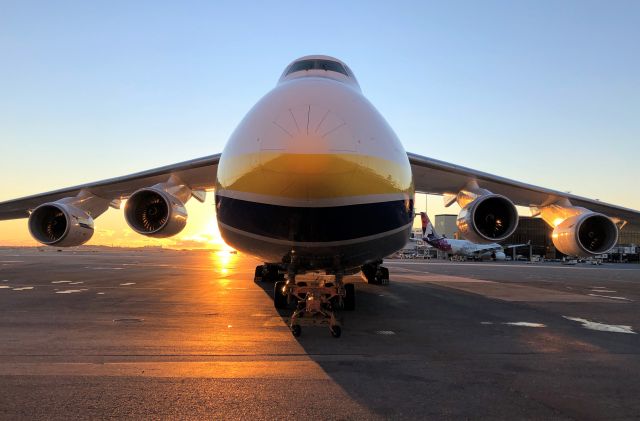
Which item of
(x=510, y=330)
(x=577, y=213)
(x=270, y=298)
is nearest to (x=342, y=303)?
(x=270, y=298)

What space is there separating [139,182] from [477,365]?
972 cm

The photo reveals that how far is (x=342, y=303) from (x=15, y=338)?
5214 mm

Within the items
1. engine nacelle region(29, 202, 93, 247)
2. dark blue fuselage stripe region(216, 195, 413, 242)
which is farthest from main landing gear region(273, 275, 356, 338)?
engine nacelle region(29, 202, 93, 247)

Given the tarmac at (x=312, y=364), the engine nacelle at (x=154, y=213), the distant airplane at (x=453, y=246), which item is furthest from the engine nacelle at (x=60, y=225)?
the distant airplane at (x=453, y=246)

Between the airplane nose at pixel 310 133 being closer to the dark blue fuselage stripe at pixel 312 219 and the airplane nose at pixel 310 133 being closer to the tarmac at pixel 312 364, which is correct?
the dark blue fuselage stripe at pixel 312 219

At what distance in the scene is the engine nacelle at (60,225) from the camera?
10422 mm

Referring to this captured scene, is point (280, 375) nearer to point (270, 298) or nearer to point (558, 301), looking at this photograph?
point (270, 298)

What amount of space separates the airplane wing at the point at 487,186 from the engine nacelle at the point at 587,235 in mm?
1733

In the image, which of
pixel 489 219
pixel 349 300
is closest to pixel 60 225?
pixel 349 300

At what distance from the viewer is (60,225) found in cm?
1109

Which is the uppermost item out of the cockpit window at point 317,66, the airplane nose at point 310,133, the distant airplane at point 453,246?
the cockpit window at point 317,66

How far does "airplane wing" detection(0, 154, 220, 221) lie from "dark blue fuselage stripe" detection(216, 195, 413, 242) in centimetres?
500

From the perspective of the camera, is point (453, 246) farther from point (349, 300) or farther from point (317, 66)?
point (317, 66)

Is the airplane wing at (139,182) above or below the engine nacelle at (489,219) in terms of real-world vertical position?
above
